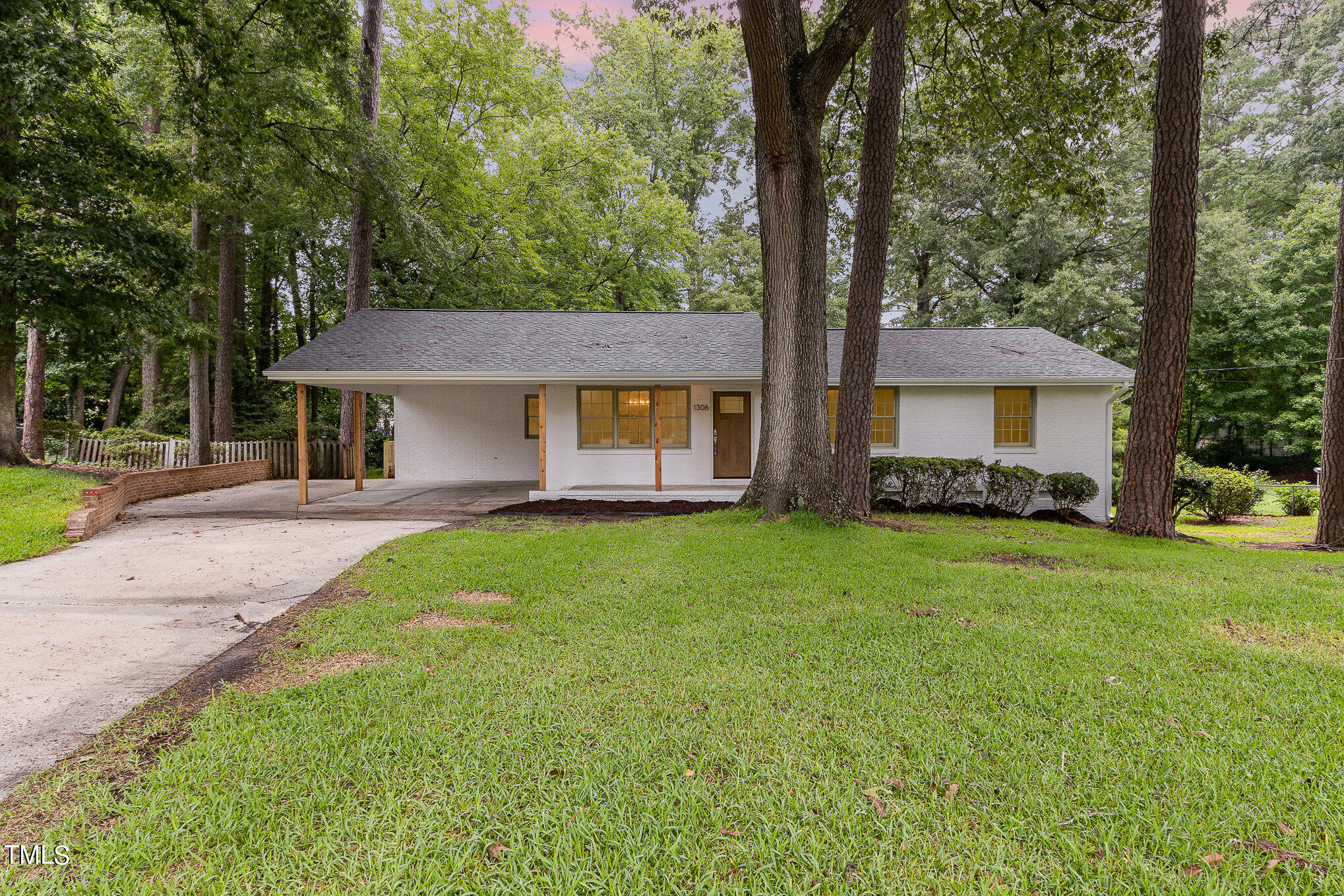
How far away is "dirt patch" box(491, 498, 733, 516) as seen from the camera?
31.7ft

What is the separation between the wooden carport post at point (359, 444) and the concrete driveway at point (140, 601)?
3.03 m

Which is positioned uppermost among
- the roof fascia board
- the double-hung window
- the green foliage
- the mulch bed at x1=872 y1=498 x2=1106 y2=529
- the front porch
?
the roof fascia board

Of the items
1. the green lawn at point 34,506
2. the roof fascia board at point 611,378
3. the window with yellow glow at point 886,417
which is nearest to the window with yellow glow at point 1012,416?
the roof fascia board at point 611,378

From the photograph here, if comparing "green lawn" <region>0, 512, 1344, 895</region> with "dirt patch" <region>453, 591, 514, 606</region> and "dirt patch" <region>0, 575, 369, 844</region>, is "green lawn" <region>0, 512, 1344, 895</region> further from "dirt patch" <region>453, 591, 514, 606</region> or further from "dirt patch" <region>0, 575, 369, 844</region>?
"dirt patch" <region>453, 591, 514, 606</region>

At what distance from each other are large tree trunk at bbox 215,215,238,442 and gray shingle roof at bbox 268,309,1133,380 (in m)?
5.44

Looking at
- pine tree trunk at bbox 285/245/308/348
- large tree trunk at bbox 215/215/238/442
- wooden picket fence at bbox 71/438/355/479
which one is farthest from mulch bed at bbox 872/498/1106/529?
pine tree trunk at bbox 285/245/308/348

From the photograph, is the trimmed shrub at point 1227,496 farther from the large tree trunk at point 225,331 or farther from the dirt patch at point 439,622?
the large tree trunk at point 225,331

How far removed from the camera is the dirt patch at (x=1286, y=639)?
3420 mm

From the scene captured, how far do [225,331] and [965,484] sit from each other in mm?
19114

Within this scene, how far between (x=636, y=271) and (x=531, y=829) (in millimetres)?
21135

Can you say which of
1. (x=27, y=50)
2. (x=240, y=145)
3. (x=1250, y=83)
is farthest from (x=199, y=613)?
(x=1250, y=83)

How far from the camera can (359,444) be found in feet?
42.7

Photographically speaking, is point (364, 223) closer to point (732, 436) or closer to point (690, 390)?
point (690, 390)

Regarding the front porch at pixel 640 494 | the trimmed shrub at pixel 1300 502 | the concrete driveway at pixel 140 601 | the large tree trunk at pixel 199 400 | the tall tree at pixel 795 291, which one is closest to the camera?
the concrete driveway at pixel 140 601
